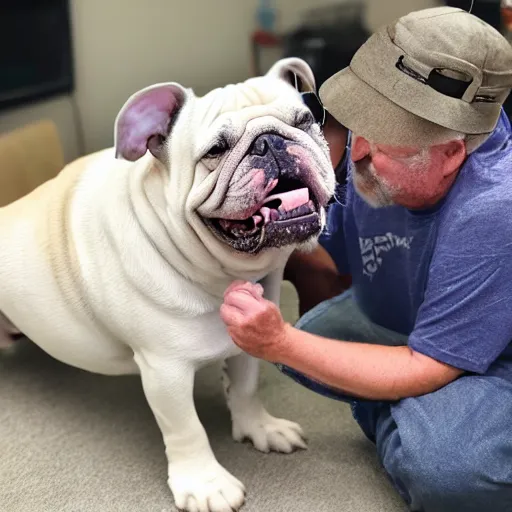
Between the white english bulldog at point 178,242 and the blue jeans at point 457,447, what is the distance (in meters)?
0.27

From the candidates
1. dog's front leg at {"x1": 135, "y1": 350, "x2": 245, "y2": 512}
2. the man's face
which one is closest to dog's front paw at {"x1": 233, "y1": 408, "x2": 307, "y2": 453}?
dog's front leg at {"x1": 135, "y1": 350, "x2": 245, "y2": 512}

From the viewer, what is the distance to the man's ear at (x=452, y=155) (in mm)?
940

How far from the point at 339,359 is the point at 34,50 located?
1.30 m

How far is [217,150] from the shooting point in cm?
89

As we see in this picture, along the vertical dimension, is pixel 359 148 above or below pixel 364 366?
above

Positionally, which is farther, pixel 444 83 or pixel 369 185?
pixel 369 185

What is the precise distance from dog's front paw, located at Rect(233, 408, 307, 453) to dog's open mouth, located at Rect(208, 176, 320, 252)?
1.36 feet

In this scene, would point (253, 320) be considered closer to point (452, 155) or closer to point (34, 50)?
point (452, 155)

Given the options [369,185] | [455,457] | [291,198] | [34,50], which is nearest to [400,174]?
[369,185]

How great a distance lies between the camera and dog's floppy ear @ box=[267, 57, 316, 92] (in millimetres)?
1010

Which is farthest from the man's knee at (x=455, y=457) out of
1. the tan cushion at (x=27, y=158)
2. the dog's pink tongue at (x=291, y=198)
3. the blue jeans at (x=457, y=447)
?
the tan cushion at (x=27, y=158)

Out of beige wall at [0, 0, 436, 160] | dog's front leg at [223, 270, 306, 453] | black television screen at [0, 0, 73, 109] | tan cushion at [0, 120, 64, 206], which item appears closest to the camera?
dog's front leg at [223, 270, 306, 453]

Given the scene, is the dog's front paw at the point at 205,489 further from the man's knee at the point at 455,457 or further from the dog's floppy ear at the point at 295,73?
the dog's floppy ear at the point at 295,73

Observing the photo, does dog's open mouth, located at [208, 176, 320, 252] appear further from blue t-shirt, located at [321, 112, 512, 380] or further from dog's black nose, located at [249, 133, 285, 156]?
blue t-shirt, located at [321, 112, 512, 380]
